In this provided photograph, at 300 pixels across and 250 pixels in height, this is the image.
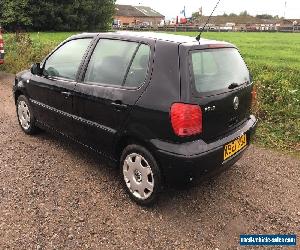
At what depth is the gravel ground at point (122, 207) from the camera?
3.25 metres

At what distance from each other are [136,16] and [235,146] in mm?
91699

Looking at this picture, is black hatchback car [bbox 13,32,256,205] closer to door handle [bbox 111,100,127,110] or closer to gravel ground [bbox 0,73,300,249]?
door handle [bbox 111,100,127,110]

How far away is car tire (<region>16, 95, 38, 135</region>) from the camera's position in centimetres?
545

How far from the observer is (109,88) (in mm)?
3789

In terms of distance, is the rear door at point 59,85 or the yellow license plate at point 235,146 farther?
the rear door at point 59,85

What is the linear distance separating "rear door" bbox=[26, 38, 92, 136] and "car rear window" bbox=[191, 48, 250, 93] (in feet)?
5.14

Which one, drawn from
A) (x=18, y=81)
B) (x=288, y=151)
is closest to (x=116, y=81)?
(x=18, y=81)

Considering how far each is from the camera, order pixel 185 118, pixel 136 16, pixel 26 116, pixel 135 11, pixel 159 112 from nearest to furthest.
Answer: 1. pixel 185 118
2. pixel 159 112
3. pixel 26 116
4. pixel 136 16
5. pixel 135 11

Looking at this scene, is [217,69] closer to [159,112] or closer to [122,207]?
[159,112]

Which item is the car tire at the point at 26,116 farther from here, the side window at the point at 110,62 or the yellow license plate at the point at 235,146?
the yellow license plate at the point at 235,146

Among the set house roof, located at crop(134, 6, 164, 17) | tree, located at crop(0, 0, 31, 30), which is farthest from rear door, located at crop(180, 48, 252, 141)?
house roof, located at crop(134, 6, 164, 17)

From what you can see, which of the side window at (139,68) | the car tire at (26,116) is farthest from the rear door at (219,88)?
the car tire at (26,116)

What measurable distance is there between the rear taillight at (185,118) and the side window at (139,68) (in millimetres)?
548

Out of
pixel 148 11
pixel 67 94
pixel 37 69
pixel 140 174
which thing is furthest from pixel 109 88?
pixel 148 11
